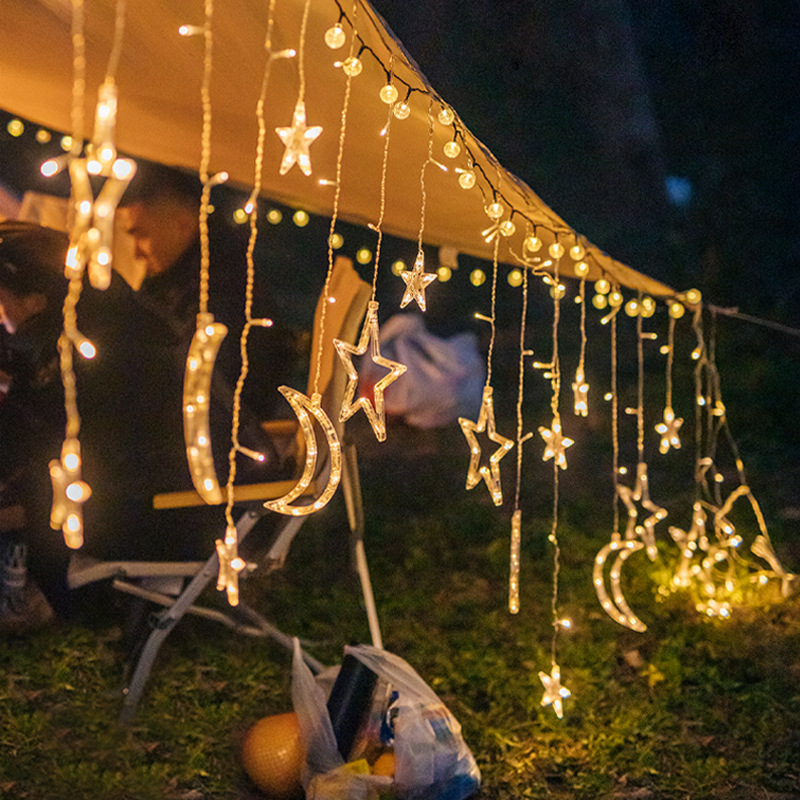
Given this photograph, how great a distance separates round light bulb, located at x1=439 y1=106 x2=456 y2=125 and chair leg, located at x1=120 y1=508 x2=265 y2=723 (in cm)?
127

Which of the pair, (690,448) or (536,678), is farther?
(690,448)

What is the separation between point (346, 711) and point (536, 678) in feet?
3.60

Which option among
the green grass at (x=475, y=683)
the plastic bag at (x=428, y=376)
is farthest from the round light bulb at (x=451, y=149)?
the plastic bag at (x=428, y=376)

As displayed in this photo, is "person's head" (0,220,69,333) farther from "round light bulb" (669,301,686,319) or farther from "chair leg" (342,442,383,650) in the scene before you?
"round light bulb" (669,301,686,319)

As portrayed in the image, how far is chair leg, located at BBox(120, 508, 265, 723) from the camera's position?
246 centimetres

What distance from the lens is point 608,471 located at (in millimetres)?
5340

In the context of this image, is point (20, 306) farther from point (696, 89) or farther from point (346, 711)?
point (696, 89)

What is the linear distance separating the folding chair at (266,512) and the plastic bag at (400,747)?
1.20 ft

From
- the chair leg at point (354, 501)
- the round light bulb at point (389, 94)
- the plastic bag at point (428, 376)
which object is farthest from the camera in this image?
the plastic bag at point (428, 376)

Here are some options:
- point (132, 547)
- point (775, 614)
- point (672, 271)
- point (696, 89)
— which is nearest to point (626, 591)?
point (775, 614)

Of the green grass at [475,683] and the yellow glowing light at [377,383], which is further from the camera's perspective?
the green grass at [475,683]

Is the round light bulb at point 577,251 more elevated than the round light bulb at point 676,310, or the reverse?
the round light bulb at point 577,251

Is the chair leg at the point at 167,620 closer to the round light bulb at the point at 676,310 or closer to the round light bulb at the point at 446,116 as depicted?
the round light bulb at the point at 446,116

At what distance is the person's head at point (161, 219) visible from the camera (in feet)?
10.1
